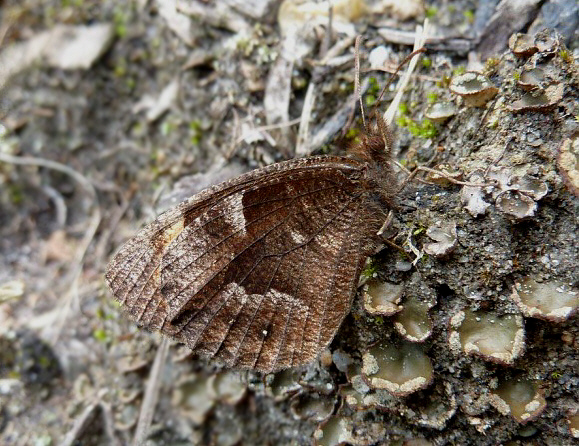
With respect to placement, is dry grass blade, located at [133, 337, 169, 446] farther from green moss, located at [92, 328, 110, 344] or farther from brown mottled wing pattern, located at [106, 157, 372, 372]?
brown mottled wing pattern, located at [106, 157, 372, 372]

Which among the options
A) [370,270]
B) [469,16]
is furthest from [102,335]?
[469,16]

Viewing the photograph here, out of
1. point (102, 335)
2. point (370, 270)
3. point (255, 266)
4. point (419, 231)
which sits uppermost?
point (255, 266)

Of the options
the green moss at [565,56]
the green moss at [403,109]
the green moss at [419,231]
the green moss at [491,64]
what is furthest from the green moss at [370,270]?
the green moss at [565,56]

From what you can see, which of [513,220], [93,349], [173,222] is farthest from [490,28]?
[93,349]

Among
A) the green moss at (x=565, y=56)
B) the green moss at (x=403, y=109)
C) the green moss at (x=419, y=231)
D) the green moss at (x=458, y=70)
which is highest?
the green moss at (x=565, y=56)

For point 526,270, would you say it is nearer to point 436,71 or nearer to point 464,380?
point 464,380

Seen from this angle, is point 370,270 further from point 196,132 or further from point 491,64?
point 196,132

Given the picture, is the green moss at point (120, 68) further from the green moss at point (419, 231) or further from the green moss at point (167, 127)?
the green moss at point (419, 231)
